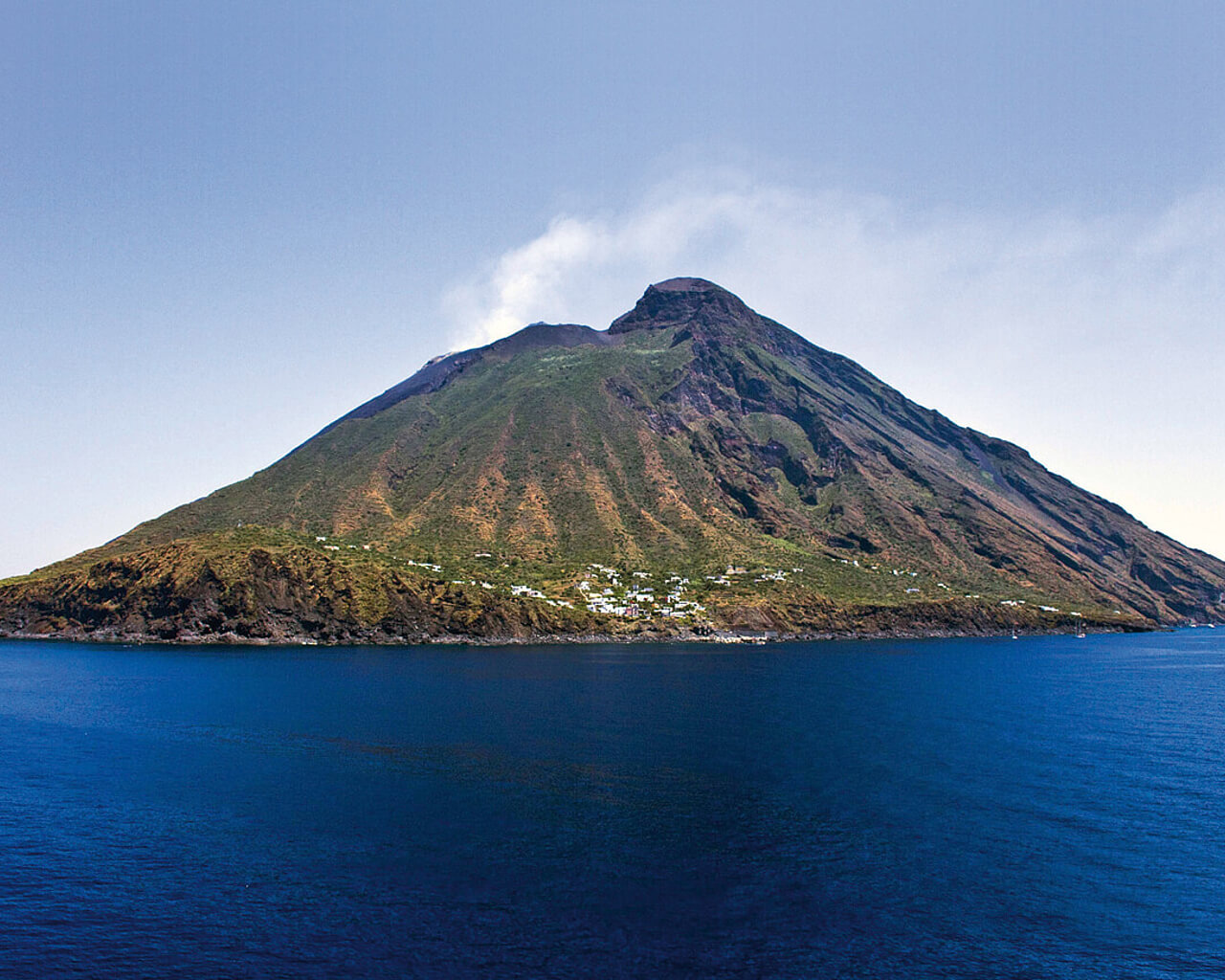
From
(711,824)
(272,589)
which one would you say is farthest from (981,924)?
(272,589)

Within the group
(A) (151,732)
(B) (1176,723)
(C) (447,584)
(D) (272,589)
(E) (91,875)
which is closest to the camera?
(E) (91,875)

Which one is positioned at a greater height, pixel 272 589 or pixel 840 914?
pixel 272 589

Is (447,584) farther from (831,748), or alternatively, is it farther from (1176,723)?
(1176,723)

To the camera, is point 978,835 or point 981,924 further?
point 978,835

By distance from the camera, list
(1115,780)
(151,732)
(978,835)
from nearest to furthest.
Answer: (978,835), (1115,780), (151,732)

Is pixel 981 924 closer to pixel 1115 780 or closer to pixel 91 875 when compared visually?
pixel 1115 780

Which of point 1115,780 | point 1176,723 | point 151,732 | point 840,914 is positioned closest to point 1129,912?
point 840,914
